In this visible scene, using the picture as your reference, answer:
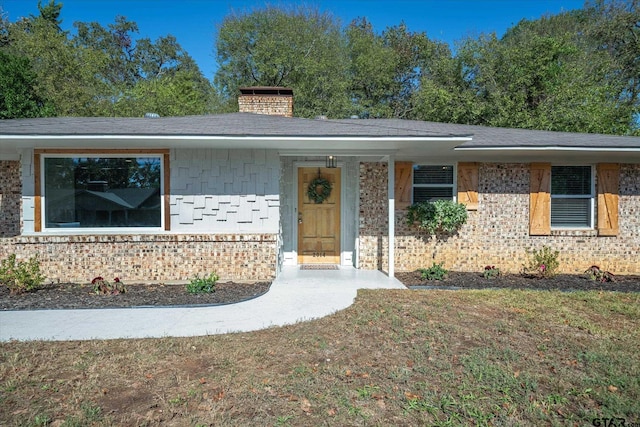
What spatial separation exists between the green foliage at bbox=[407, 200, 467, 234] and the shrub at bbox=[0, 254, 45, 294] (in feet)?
21.9

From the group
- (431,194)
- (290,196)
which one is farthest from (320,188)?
(431,194)

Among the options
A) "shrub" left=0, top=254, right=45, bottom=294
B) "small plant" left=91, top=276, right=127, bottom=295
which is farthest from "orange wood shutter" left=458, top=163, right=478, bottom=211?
"shrub" left=0, top=254, right=45, bottom=294

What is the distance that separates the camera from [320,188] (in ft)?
26.0

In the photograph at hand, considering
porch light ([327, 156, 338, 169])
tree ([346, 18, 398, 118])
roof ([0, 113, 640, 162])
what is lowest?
porch light ([327, 156, 338, 169])

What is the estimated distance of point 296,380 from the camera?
3.17 meters

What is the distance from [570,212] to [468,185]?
2264 millimetres

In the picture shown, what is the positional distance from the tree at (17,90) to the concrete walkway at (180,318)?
547 inches

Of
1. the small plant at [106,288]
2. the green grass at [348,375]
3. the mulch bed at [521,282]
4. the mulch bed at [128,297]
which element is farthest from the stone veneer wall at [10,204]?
the mulch bed at [521,282]

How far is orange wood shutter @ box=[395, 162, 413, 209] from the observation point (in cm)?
767

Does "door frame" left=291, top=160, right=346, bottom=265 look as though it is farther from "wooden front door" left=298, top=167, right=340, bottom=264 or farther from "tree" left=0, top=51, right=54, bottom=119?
"tree" left=0, top=51, right=54, bottom=119

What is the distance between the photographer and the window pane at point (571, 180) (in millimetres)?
7797

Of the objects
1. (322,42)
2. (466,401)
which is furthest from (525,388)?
(322,42)

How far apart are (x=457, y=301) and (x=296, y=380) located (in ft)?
10.9

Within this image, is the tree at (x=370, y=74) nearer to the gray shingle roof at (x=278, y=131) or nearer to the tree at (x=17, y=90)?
the gray shingle roof at (x=278, y=131)
